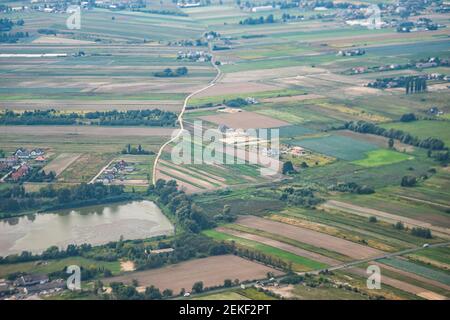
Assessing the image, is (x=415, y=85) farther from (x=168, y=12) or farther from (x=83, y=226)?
(x=168, y=12)

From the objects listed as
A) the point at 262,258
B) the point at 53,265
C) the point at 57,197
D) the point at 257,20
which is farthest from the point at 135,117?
the point at 257,20

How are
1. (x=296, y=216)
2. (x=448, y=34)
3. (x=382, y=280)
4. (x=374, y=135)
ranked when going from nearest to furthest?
(x=382, y=280) < (x=296, y=216) < (x=374, y=135) < (x=448, y=34)

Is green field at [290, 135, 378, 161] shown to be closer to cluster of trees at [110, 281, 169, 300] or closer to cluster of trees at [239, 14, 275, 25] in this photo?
cluster of trees at [110, 281, 169, 300]

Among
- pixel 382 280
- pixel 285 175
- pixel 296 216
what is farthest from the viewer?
pixel 285 175

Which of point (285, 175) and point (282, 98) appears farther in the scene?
point (282, 98)

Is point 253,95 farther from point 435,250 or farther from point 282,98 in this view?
point 435,250

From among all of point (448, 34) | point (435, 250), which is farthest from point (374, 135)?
point (448, 34)

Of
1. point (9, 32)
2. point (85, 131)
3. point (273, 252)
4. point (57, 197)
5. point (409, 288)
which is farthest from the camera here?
point (9, 32)
